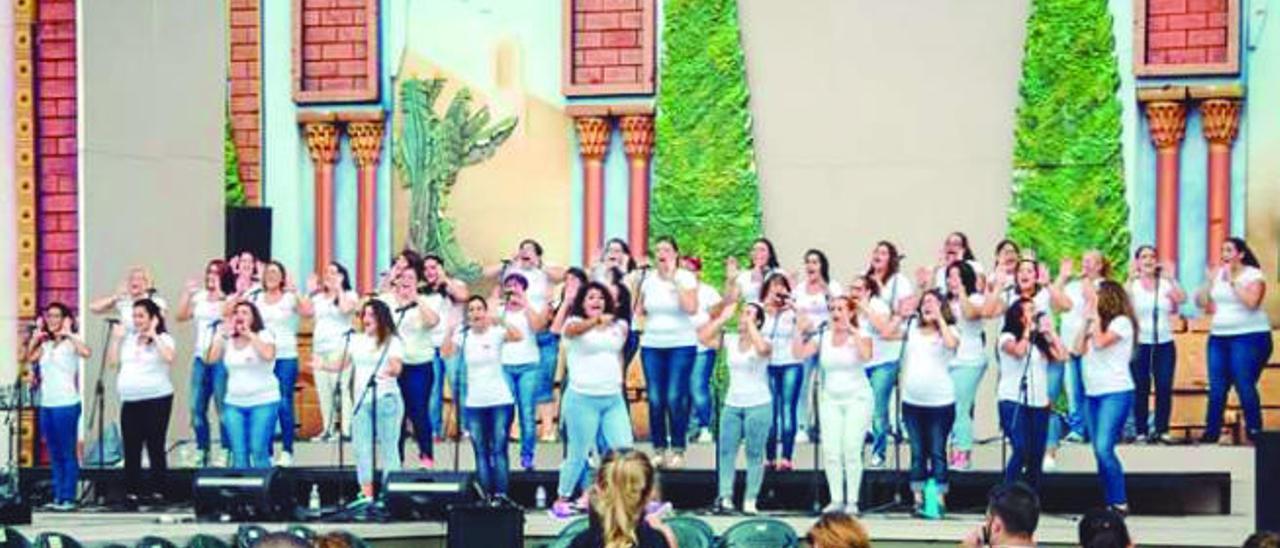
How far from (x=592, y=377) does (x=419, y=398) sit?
2.26 meters

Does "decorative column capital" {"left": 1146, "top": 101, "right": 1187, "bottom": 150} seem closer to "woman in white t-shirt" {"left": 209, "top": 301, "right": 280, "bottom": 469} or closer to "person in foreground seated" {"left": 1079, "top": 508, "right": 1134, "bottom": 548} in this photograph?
"woman in white t-shirt" {"left": 209, "top": 301, "right": 280, "bottom": 469}

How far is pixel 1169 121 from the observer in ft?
72.5

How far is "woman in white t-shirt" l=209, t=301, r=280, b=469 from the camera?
18219mm

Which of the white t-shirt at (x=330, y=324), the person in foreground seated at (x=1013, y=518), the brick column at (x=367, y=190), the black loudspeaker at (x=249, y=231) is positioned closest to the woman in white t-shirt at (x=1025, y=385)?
the white t-shirt at (x=330, y=324)

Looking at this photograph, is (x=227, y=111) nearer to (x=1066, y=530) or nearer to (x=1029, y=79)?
(x=1029, y=79)

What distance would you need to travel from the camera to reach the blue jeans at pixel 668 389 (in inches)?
743

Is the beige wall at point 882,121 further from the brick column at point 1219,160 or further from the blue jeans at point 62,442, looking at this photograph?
the blue jeans at point 62,442

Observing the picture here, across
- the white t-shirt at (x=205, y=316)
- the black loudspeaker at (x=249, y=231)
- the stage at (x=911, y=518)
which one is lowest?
the stage at (x=911, y=518)

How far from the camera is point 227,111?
24812 mm

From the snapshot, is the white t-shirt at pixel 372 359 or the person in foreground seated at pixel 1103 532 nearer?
the person in foreground seated at pixel 1103 532

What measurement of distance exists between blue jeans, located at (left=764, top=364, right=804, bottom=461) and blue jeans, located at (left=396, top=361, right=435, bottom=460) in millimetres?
2505

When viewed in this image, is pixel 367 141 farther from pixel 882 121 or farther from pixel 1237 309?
pixel 1237 309

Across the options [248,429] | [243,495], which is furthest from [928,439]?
[248,429]

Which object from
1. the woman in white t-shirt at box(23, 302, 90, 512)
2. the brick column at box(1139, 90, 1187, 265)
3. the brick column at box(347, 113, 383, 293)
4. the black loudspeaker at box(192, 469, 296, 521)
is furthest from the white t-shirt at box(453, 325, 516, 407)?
the brick column at box(347, 113, 383, 293)
